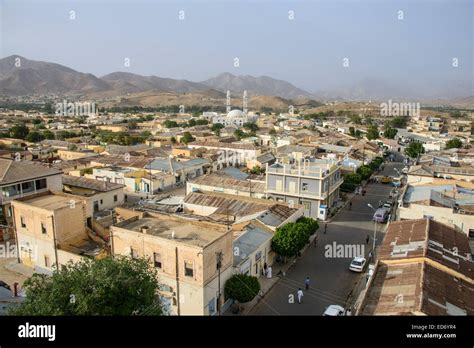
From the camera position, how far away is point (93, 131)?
54.2 meters

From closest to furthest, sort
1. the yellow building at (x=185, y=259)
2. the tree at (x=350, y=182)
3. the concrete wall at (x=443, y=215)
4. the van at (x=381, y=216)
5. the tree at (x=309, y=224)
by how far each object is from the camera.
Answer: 1. the yellow building at (x=185, y=259)
2. the tree at (x=309, y=224)
3. the concrete wall at (x=443, y=215)
4. the van at (x=381, y=216)
5. the tree at (x=350, y=182)

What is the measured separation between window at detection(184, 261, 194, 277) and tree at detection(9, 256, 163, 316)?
120 inches

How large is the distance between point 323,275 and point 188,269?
17.8ft

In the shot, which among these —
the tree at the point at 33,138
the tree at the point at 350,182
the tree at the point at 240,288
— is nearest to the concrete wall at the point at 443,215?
the tree at the point at 350,182

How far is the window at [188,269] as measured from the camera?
9.55 meters

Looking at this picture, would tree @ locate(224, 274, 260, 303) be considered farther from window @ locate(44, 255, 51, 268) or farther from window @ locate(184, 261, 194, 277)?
window @ locate(44, 255, 51, 268)

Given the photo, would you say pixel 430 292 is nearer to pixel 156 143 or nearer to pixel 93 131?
pixel 156 143

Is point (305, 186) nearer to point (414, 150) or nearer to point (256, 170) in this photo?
point (256, 170)

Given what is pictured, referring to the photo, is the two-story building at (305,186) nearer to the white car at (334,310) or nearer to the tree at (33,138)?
the white car at (334,310)

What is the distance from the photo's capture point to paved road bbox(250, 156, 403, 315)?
1102 centimetres

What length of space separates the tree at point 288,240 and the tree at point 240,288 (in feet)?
9.10

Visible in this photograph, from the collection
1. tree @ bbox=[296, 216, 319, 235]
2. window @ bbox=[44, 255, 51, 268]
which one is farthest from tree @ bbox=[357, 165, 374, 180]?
window @ bbox=[44, 255, 51, 268]
